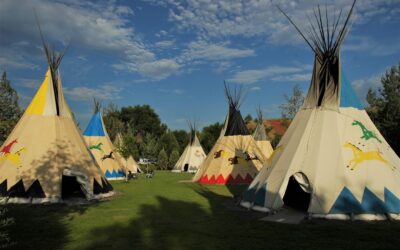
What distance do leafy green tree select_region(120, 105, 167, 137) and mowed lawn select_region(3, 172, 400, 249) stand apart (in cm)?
5850

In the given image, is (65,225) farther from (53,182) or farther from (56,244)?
(53,182)

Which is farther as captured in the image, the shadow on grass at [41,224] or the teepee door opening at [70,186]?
the teepee door opening at [70,186]

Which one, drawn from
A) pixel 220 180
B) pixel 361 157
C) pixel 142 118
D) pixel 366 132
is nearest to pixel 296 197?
pixel 361 157

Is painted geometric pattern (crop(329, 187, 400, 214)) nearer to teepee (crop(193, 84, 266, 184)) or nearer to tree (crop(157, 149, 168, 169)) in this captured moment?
teepee (crop(193, 84, 266, 184))

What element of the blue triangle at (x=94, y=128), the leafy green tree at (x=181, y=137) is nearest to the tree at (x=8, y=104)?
the blue triangle at (x=94, y=128)

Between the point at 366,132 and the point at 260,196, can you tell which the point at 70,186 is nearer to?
the point at 260,196

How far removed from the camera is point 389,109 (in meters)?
34.6

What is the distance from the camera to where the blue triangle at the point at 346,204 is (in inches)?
433

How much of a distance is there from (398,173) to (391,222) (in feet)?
7.79

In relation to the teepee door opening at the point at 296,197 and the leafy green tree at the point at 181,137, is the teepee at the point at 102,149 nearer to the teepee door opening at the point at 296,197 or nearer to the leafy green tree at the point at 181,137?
the teepee door opening at the point at 296,197

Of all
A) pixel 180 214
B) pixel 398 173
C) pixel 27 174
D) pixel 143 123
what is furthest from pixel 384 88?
pixel 143 123

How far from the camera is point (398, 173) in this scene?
12.4 m

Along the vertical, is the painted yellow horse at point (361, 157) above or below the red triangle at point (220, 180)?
above

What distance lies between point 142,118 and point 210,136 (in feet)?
62.0
